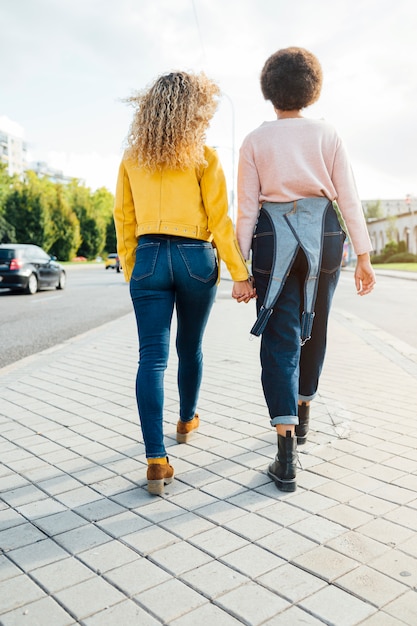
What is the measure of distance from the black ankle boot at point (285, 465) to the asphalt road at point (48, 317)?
15.5 feet

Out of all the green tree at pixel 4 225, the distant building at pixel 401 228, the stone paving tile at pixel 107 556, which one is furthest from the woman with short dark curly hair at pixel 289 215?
the distant building at pixel 401 228

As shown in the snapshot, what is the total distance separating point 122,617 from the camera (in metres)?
1.93

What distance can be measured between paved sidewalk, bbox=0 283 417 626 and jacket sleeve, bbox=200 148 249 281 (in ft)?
3.53

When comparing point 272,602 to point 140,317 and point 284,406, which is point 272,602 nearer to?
point 284,406

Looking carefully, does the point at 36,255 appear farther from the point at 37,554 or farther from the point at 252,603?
the point at 252,603

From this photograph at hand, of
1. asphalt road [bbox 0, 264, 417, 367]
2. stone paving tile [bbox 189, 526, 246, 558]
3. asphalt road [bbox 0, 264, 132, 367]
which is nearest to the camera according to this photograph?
stone paving tile [bbox 189, 526, 246, 558]

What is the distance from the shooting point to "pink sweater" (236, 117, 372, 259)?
305 cm

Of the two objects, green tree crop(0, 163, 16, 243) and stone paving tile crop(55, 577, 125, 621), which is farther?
green tree crop(0, 163, 16, 243)

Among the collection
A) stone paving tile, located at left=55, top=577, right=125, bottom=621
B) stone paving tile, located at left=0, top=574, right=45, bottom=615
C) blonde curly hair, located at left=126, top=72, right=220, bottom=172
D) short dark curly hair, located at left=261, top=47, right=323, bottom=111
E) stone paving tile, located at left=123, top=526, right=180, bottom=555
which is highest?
short dark curly hair, located at left=261, top=47, right=323, bottom=111

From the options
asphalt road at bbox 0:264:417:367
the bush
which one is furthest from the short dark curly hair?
the bush

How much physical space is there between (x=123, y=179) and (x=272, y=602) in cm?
210

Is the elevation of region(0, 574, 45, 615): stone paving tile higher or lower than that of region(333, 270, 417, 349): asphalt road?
higher

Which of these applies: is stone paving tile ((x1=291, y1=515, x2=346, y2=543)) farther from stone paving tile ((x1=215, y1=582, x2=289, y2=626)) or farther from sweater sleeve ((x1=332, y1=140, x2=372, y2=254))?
sweater sleeve ((x1=332, y1=140, x2=372, y2=254))

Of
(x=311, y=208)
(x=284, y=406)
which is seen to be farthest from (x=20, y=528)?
(x=311, y=208)
